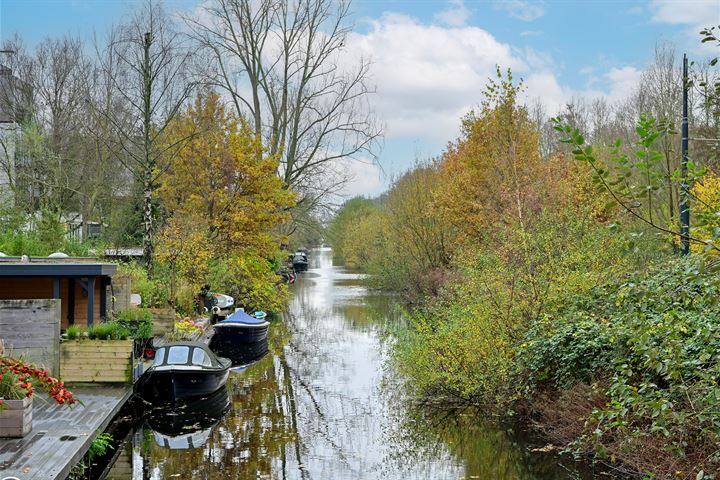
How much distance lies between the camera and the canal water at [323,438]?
11508mm

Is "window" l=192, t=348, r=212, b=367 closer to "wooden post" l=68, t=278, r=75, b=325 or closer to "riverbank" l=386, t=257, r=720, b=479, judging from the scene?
"wooden post" l=68, t=278, r=75, b=325

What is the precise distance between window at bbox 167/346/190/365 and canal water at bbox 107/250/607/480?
3.44 feet

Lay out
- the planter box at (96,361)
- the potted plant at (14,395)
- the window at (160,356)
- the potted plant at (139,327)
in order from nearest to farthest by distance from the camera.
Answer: the potted plant at (14,395) → the planter box at (96,361) → the window at (160,356) → the potted plant at (139,327)

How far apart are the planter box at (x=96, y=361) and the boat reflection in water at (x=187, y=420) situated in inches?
44.5

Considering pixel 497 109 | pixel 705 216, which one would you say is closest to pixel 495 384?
pixel 705 216

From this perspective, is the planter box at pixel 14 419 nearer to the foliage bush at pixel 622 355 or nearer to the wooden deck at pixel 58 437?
the wooden deck at pixel 58 437

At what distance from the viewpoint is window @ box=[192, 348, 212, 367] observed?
53.9 ft

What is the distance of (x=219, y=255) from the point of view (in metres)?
28.9

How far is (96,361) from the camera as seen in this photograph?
14805 millimetres

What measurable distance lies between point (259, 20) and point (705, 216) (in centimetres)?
3300

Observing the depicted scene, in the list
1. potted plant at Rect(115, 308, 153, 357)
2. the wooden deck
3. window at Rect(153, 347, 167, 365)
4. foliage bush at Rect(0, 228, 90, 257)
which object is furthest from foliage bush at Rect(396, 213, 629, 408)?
foliage bush at Rect(0, 228, 90, 257)

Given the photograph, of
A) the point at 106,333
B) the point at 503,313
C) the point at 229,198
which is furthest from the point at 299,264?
the point at 503,313

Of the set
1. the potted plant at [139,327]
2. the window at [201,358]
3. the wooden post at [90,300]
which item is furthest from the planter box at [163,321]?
the window at [201,358]

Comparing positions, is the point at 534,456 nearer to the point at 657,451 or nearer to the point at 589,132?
the point at 657,451
